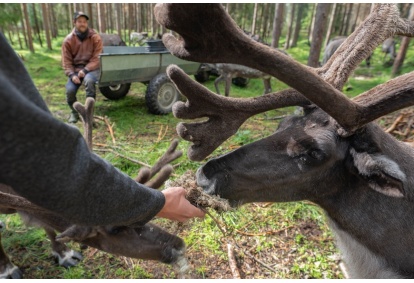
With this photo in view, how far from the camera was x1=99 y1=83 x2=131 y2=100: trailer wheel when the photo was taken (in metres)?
8.24

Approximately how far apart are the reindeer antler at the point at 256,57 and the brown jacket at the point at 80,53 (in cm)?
570

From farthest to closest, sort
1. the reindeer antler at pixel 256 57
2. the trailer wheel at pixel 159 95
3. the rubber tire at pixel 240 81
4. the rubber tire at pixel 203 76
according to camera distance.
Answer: the rubber tire at pixel 203 76 → the rubber tire at pixel 240 81 → the trailer wheel at pixel 159 95 → the reindeer antler at pixel 256 57

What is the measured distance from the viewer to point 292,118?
2.16 meters

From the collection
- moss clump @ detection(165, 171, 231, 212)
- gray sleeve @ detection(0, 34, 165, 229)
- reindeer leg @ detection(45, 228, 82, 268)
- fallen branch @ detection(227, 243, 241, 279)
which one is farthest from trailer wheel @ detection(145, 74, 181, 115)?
gray sleeve @ detection(0, 34, 165, 229)

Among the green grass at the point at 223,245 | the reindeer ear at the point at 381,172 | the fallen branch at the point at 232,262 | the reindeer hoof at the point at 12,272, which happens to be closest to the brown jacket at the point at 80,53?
the green grass at the point at 223,245

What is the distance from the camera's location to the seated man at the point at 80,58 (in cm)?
678

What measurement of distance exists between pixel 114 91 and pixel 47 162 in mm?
7777

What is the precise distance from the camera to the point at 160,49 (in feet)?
30.7

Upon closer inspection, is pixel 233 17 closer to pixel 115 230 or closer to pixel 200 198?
pixel 115 230

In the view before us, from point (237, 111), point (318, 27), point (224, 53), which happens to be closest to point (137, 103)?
point (318, 27)

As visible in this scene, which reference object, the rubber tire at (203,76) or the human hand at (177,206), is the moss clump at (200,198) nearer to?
the human hand at (177,206)

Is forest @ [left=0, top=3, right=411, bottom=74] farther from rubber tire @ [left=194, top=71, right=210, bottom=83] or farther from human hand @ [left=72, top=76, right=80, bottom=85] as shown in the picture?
human hand @ [left=72, top=76, right=80, bottom=85]

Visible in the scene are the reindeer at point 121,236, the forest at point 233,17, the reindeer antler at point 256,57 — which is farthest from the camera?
the forest at point 233,17

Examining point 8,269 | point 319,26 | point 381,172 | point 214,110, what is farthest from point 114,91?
point 381,172
